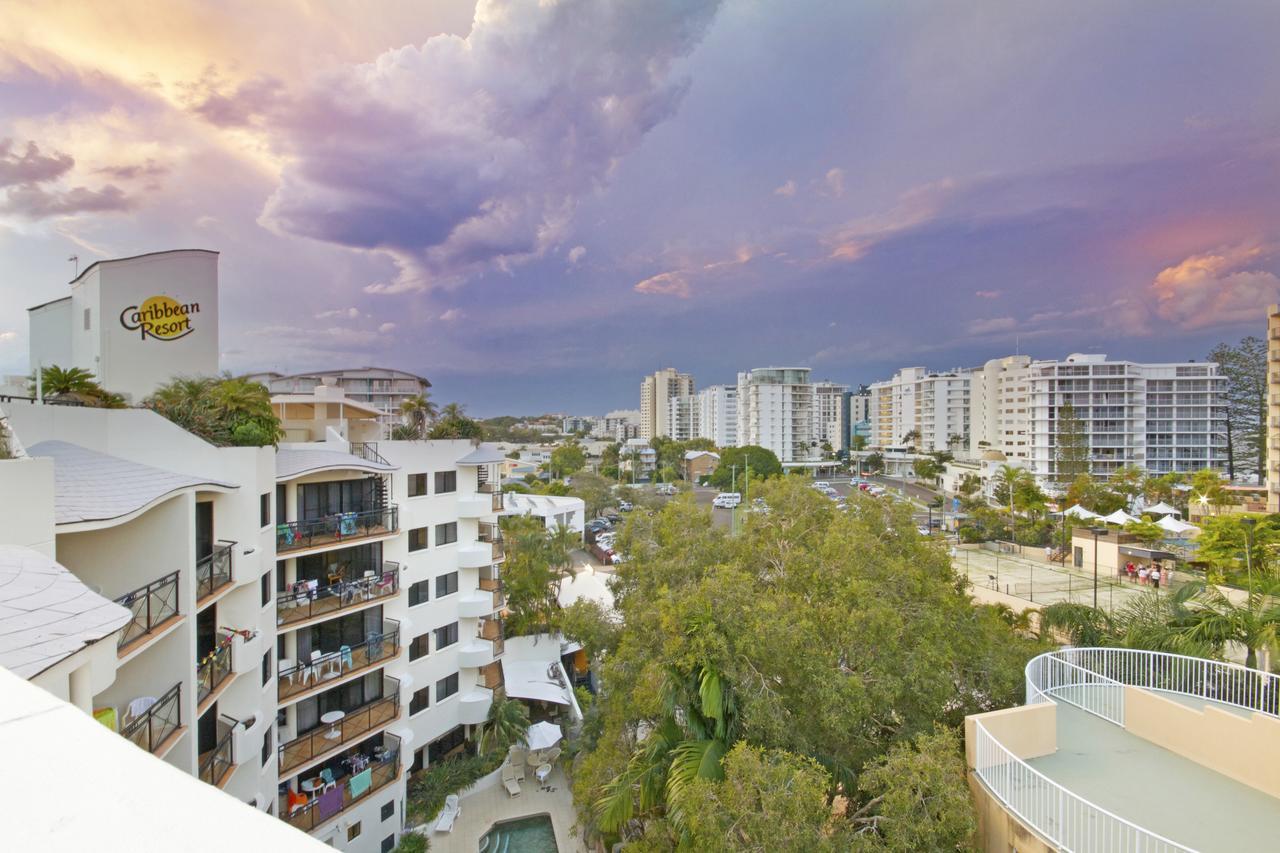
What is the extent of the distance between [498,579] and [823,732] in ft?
46.4

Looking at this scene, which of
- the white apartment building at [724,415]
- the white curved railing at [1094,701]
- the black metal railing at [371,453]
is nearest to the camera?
the white curved railing at [1094,701]

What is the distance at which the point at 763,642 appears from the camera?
9352mm

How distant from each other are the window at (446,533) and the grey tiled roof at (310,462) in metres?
4.13

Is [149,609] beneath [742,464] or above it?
above

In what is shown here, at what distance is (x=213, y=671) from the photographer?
1084 cm

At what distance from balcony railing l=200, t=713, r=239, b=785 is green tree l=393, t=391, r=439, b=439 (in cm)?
1031

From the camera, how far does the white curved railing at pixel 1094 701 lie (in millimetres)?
5887

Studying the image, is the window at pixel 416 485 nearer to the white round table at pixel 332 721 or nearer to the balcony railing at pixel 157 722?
the white round table at pixel 332 721

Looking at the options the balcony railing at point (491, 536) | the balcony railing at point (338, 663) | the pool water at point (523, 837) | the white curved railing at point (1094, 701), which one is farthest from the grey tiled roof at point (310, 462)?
the white curved railing at point (1094, 701)

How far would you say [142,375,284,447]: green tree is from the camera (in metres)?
12.1

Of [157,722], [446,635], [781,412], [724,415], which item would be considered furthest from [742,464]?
[157,722]

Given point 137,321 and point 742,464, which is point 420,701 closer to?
point 137,321

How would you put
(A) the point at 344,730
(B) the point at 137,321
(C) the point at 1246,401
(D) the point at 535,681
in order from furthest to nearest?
(C) the point at 1246,401 < (D) the point at 535,681 < (A) the point at 344,730 < (B) the point at 137,321

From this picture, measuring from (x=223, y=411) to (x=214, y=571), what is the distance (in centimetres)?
323
